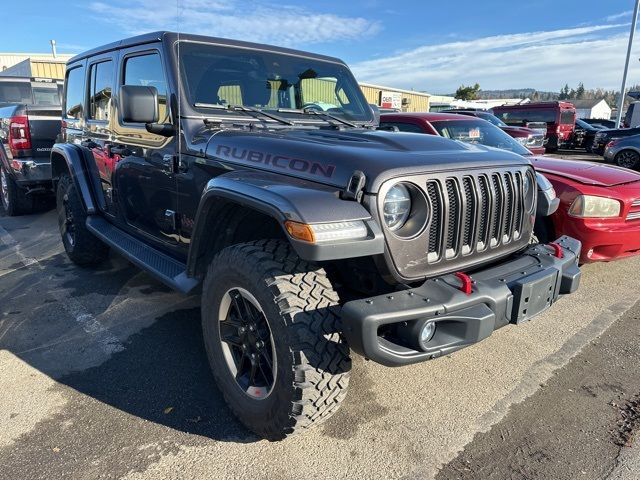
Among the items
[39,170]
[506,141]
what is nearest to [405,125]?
[506,141]

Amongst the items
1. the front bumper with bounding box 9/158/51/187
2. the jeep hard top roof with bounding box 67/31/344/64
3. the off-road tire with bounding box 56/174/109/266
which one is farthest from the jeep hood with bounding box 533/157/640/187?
the front bumper with bounding box 9/158/51/187

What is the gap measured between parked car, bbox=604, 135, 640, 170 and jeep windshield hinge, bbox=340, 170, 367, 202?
1447cm

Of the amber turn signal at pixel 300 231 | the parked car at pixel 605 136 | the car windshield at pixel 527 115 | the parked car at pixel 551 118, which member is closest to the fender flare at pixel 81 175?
the amber turn signal at pixel 300 231

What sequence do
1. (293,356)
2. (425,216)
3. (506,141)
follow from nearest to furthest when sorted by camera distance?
(293,356) → (425,216) → (506,141)

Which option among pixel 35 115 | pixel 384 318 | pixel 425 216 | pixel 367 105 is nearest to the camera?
pixel 384 318

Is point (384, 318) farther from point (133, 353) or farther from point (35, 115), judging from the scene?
point (35, 115)

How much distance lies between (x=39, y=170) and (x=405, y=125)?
4.94 m

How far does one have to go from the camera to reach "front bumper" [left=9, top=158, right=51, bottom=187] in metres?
6.35

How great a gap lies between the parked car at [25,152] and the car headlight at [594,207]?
6.27m

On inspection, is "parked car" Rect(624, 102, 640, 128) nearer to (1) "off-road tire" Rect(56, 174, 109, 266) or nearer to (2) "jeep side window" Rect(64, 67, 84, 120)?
(2) "jeep side window" Rect(64, 67, 84, 120)

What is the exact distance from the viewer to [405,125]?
639 cm

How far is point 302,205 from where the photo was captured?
1.98 metres

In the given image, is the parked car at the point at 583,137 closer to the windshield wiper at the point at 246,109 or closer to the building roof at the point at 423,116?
the building roof at the point at 423,116

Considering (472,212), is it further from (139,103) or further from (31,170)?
(31,170)
